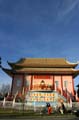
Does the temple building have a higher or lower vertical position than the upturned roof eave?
lower

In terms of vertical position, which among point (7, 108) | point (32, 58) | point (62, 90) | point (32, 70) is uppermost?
point (32, 58)

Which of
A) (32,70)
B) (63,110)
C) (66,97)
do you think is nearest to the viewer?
(63,110)

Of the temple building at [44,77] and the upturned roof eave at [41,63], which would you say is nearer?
the temple building at [44,77]

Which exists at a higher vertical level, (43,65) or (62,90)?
(43,65)

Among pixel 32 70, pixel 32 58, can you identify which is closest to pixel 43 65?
pixel 32 70

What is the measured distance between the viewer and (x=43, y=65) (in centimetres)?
4441

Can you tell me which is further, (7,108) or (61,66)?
(61,66)

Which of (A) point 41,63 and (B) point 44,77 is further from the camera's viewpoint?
(A) point 41,63

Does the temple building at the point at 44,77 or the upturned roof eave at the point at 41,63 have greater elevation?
the upturned roof eave at the point at 41,63

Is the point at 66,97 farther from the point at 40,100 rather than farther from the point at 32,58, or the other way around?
the point at 32,58

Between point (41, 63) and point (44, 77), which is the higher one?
point (41, 63)

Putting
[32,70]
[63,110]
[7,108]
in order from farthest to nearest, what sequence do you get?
1. [32,70]
2. [7,108]
3. [63,110]

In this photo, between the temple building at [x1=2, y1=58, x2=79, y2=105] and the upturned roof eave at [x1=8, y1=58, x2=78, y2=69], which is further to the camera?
the upturned roof eave at [x1=8, y1=58, x2=78, y2=69]

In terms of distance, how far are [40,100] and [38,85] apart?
15.7ft
